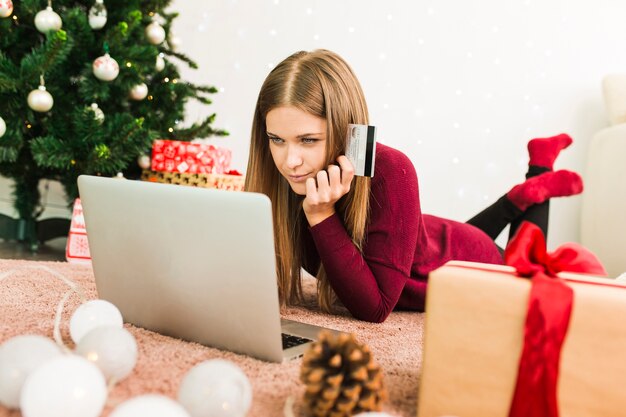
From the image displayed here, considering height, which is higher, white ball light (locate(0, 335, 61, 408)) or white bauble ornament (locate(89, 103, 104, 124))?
white bauble ornament (locate(89, 103, 104, 124))

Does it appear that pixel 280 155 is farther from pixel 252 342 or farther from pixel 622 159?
pixel 622 159

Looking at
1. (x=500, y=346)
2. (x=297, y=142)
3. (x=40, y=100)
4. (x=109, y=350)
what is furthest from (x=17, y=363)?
(x=40, y=100)

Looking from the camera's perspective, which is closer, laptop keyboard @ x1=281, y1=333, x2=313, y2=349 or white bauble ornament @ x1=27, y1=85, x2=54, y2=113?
laptop keyboard @ x1=281, y1=333, x2=313, y2=349

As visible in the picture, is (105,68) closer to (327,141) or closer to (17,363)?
(327,141)

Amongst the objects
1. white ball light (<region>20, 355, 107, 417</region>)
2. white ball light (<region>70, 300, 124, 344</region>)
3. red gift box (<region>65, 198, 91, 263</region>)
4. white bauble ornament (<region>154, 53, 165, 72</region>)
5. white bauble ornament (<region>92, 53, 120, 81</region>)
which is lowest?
red gift box (<region>65, 198, 91, 263</region>)

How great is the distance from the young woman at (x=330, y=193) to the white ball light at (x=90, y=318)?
16.7 inches

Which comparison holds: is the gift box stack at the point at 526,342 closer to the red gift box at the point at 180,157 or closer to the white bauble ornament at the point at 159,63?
the red gift box at the point at 180,157

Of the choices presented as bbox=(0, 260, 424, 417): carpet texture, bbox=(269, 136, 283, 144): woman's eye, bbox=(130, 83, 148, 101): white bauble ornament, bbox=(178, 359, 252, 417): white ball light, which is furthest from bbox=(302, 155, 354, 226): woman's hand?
bbox=(130, 83, 148, 101): white bauble ornament

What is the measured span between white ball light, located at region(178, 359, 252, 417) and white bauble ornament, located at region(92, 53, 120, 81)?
55.5 inches

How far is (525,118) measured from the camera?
7.91 feet

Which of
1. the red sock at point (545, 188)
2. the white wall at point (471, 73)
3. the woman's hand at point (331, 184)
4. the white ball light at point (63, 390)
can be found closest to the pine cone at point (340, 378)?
the white ball light at point (63, 390)

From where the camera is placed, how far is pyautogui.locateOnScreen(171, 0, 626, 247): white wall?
7.80 ft

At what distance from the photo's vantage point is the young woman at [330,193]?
1.12m

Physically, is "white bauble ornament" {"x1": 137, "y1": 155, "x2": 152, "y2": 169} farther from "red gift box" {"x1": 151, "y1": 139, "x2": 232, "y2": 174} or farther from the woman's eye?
the woman's eye
